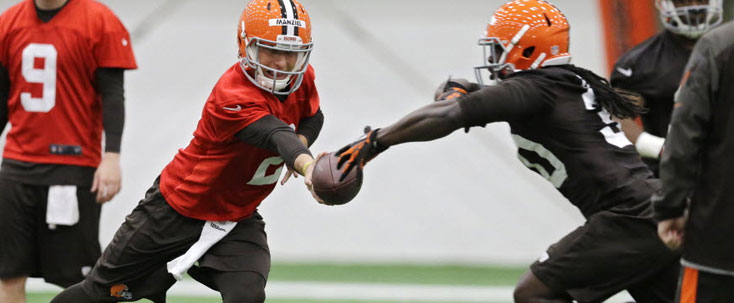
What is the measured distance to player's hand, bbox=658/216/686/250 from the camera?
2840mm

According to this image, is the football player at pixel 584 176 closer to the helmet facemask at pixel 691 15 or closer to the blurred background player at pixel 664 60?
the blurred background player at pixel 664 60

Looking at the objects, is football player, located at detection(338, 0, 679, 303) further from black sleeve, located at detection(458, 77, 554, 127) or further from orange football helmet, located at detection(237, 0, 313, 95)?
orange football helmet, located at detection(237, 0, 313, 95)

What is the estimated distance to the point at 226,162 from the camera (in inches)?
145

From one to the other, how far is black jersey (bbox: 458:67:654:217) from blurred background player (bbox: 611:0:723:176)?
1199mm

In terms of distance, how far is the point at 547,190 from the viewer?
8547mm

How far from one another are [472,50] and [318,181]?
5526 mm

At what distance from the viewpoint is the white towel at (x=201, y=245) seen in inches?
146

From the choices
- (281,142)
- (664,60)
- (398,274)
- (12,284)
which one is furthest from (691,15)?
(398,274)

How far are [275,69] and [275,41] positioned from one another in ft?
0.37

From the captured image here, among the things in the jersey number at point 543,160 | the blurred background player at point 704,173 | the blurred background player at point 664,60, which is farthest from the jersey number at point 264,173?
the blurred background player at point 664,60

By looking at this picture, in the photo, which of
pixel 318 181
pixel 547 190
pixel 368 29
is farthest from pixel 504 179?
pixel 318 181

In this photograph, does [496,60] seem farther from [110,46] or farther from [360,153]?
[110,46]

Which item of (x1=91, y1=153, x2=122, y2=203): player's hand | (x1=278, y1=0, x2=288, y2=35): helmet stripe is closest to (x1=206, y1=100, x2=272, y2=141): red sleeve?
(x1=278, y1=0, x2=288, y2=35): helmet stripe

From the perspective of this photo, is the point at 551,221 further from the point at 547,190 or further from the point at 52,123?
the point at 52,123
